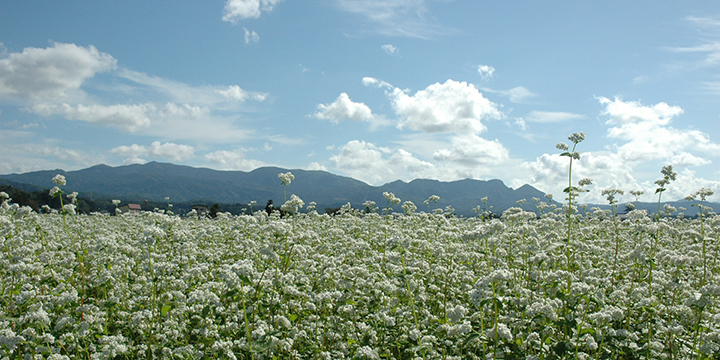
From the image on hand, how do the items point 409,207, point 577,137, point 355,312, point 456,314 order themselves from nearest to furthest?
point 456,314 → point 355,312 → point 577,137 → point 409,207

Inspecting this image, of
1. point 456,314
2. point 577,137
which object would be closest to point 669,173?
point 577,137

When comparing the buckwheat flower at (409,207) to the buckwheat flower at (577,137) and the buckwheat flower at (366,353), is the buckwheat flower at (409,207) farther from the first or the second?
the buckwheat flower at (366,353)

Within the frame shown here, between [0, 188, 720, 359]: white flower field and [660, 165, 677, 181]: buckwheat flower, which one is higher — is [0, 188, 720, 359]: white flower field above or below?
below

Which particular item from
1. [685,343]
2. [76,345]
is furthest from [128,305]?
[685,343]

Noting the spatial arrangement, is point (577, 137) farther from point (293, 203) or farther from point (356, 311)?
point (293, 203)

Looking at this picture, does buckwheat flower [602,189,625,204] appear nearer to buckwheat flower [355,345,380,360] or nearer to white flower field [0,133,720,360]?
white flower field [0,133,720,360]

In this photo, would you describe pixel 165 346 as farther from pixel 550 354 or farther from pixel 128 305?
pixel 550 354

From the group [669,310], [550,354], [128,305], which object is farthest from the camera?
[128,305]

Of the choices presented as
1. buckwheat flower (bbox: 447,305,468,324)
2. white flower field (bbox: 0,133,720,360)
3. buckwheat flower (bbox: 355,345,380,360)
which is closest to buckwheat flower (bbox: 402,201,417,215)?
white flower field (bbox: 0,133,720,360)

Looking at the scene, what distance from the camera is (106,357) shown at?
5.21 metres

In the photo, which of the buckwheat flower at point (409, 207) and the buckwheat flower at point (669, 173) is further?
the buckwheat flower at point (409, 207)

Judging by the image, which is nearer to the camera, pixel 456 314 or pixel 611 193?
pixel 456 314

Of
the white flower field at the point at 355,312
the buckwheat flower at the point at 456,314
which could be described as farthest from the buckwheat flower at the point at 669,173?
the buckwheat flower at the point at 456,314

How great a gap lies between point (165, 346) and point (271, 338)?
6.94 feet
